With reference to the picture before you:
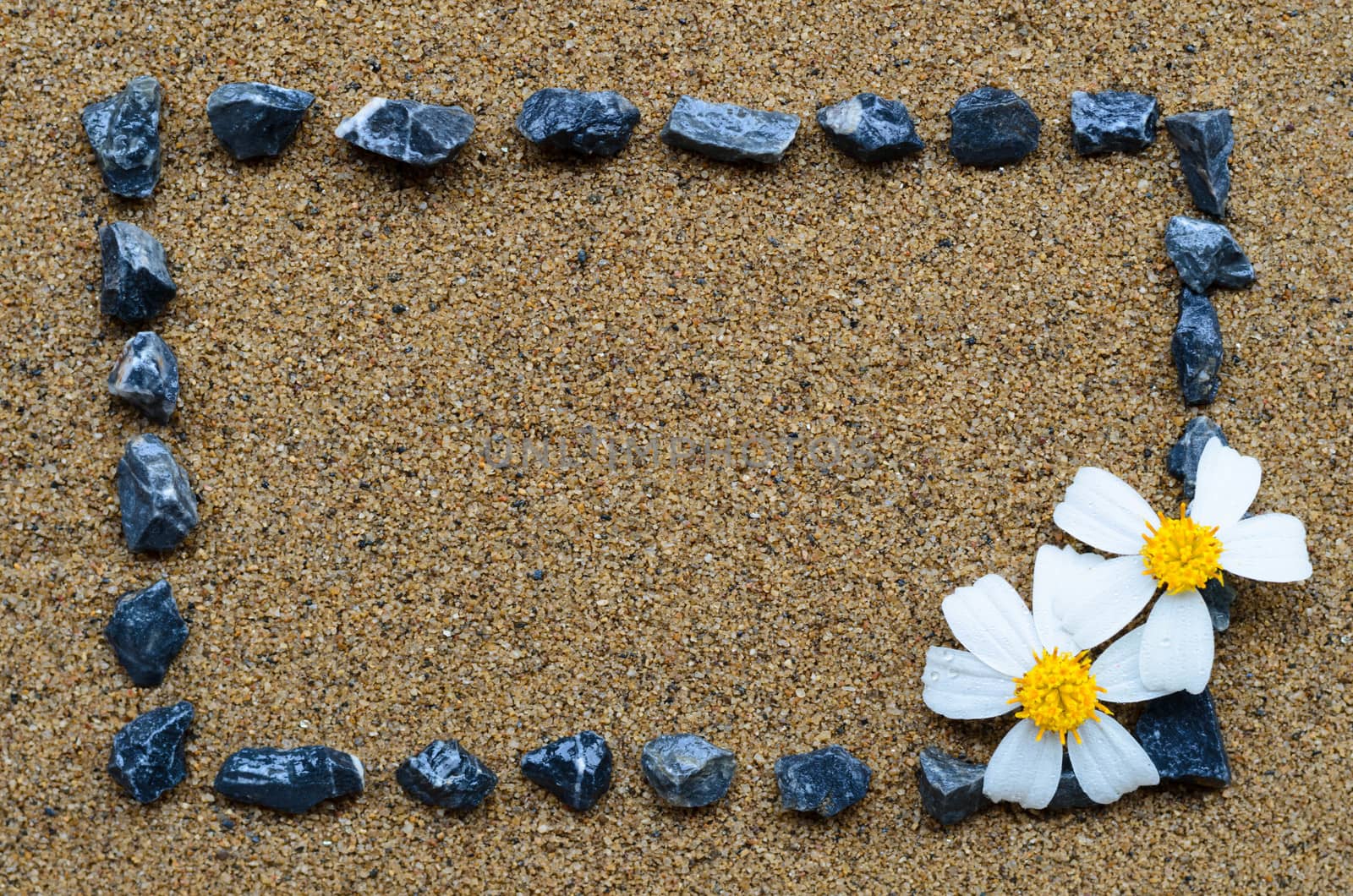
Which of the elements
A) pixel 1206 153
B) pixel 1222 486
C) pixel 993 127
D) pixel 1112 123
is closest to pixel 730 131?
pixel 993 127

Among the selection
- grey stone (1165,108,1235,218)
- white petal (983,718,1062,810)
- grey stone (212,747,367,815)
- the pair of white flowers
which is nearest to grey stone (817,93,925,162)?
Answer: grey stone (1165,108,1235,218)

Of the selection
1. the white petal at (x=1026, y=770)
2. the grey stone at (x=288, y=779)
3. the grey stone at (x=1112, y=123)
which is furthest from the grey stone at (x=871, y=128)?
the grey stone at (x=288, y=779)

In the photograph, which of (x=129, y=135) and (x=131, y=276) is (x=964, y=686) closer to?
(x=131, y=276)

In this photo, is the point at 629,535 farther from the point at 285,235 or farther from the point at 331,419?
the point at 285,235

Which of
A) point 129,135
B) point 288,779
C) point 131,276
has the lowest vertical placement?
point 288,779

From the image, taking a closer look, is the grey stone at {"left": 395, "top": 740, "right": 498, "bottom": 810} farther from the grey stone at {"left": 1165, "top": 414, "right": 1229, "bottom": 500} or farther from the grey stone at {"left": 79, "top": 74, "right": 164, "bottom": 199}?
the grey stone at {"left": 1165, "top": 414, "right": 1229, "bottom": 500}

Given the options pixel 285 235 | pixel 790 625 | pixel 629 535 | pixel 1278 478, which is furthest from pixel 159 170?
pixel 1278 478
